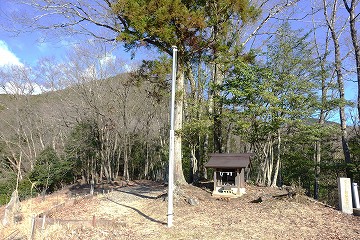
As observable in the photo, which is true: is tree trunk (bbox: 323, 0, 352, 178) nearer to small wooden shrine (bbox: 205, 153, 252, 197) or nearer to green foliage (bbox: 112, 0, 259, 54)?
small wooden shrine (bbox: 205, 153, 252, 197)

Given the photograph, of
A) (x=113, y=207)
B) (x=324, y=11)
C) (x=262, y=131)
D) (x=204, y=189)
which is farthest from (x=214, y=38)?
(x=324, y=11)

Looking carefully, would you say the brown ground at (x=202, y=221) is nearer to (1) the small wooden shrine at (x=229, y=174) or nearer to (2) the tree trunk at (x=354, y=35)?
(1) the small wooden shrine at (x=229, y=174)

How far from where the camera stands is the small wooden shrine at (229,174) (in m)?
10.6

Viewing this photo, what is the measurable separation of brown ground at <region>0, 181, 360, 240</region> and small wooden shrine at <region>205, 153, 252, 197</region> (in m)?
0.41

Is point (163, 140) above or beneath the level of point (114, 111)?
beneath

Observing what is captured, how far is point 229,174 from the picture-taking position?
35.5 feet

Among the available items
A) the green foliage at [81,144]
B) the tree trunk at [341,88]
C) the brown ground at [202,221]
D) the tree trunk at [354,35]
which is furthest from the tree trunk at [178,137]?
the green foliage at [81,144]

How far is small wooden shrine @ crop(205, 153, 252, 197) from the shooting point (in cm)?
1056

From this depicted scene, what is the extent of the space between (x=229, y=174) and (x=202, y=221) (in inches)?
130

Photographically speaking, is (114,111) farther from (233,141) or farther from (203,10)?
(203,10)

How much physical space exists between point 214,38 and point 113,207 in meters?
7.82

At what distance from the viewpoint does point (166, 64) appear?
11.4 m

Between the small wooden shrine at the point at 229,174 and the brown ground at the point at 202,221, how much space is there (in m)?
0.41

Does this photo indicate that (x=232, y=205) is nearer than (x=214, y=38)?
Yes
